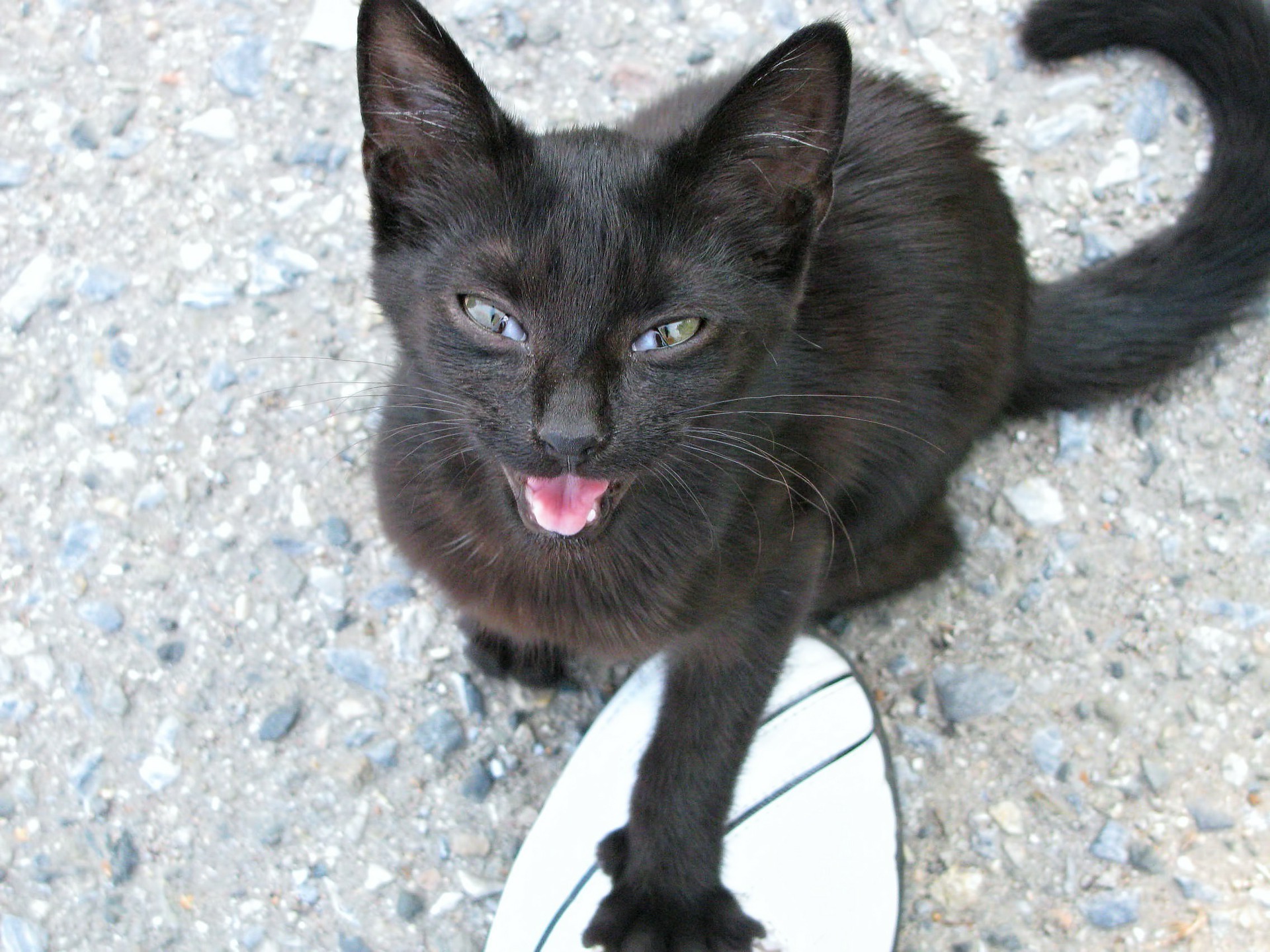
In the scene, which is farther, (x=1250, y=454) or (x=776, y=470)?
(x=1250, y=454)

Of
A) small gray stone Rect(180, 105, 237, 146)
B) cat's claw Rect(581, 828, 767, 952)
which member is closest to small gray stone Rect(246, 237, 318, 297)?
small gray stone Rect(180, 105, 237, 146)

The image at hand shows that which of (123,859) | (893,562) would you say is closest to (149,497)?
(123,859)

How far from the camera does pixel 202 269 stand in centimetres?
238

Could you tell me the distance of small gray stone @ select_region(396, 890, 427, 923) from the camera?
185 centimetres

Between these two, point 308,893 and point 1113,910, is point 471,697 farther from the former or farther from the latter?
point 1113,910

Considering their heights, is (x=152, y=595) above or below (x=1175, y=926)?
above

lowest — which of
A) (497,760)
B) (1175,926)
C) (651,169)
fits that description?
(1175,926)

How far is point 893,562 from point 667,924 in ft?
2.34

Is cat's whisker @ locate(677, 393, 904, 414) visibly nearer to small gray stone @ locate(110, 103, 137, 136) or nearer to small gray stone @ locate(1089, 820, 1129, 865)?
small gray stone @ locate(1089, 820, 1129, 865)

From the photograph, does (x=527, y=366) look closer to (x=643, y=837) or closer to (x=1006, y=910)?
(x=643, y=837)

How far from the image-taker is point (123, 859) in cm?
188

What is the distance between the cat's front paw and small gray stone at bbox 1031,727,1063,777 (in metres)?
0.59

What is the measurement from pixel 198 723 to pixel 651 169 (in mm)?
1278

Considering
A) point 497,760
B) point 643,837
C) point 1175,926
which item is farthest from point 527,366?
point 1175,926
